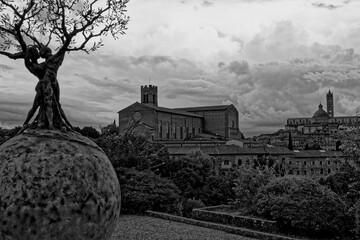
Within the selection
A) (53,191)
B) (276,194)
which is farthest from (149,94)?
(53,191)

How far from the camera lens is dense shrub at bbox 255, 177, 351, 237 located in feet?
45.1

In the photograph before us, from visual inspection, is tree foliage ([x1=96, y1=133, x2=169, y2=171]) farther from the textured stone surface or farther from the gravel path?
the textured stone surface

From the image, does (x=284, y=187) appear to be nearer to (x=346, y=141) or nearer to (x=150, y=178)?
(x=346, y=141)

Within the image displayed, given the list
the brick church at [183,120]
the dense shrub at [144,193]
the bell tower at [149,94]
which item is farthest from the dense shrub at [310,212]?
the bell tower at [149,94]

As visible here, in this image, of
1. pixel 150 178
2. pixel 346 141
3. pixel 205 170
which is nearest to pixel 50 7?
pixel 346 141

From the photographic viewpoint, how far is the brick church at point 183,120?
90.7m

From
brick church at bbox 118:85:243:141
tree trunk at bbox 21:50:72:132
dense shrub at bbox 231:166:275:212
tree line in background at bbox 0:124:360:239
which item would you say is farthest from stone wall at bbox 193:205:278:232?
brick church at bbox 118:85:243:141

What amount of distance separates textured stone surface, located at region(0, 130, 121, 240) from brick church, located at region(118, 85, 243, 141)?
272 feet

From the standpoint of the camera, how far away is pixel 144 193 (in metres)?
17.1

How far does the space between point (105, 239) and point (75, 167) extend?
45.2 inches

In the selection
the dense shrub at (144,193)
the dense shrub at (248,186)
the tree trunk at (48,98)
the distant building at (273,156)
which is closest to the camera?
the tree trunk at (48,98)

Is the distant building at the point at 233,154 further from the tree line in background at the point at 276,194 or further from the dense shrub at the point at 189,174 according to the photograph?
the tree line in background at the point at 276,194

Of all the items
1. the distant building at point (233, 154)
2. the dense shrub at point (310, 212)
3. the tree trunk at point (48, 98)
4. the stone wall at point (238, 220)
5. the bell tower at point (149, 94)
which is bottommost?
the stone wall at point (238, 220)

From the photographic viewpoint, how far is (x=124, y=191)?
17.1 m
